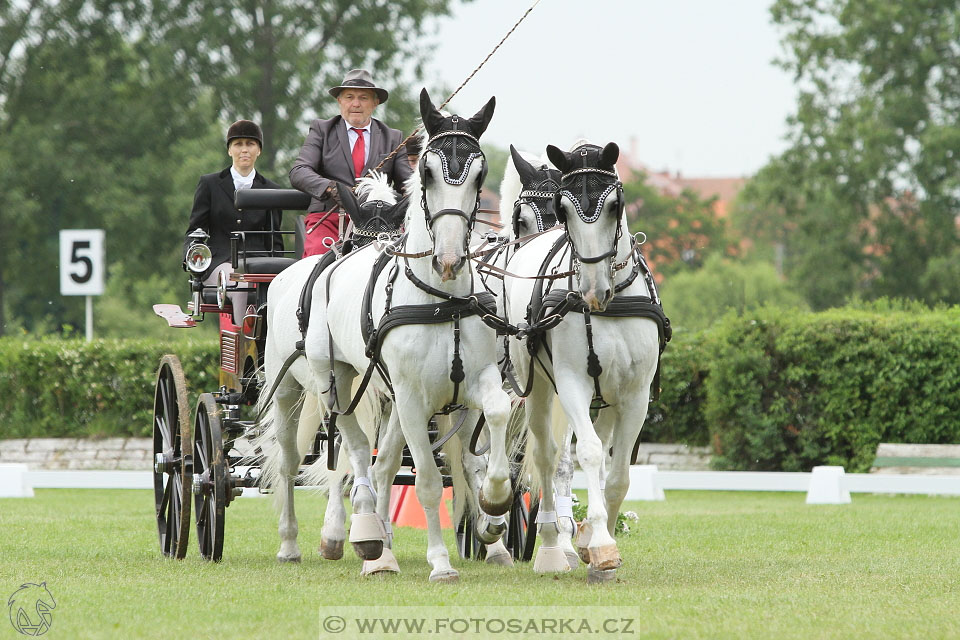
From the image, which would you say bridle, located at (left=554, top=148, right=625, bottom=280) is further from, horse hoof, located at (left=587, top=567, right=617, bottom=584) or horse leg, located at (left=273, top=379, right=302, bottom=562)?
horse leg, located at (left=273, top=379, right=302, bottom=562)

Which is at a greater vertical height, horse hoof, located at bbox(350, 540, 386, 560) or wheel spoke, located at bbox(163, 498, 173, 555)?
horse hoof, located at bbox(350, 540, 386, 560)

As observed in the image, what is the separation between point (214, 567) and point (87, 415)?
10.5 metres

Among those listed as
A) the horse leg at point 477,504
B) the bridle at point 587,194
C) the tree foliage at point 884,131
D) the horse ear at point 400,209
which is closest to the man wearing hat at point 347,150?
the horse ear at point 400,209

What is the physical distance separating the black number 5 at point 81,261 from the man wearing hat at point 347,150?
9996 millimetres

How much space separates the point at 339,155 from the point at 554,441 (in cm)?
242

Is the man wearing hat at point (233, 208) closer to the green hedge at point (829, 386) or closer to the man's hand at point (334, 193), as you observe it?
the man's hand at point (334, 193)

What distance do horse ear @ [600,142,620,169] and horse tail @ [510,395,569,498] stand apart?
163 cm

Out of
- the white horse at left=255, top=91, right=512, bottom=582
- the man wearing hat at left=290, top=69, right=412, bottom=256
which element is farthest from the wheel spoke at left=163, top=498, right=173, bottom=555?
the man wearing hat at left=290, top=69, right=412, bottom=256

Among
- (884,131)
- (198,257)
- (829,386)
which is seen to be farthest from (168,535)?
(884,131)

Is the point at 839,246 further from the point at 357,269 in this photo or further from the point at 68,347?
the point at 357,269

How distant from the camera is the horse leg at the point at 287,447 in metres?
8.16

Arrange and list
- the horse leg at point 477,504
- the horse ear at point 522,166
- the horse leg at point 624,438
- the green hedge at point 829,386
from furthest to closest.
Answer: the green hedge at point 829,386
the horse ear at point 522,166
the horse leg at point 477,504
the horse leg at point 624,438

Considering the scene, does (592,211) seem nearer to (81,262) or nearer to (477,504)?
(477,504)

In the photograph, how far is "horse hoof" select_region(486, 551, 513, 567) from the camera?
7.81 meters
